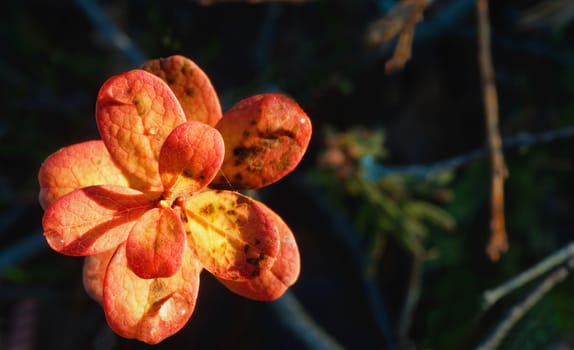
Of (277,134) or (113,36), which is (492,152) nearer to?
(277,134)

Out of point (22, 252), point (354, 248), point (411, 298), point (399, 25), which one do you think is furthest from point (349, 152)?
point (22, 252)

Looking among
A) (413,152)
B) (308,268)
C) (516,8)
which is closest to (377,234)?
(308,268)

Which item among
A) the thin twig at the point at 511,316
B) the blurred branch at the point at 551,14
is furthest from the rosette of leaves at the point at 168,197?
the blurred branch at the point at 551,14

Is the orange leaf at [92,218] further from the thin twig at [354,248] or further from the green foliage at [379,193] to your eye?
the thin twig at [354,248]

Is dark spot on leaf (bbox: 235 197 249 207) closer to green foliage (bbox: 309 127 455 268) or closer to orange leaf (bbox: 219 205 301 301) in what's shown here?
orange leaf (bbox: 219 205 301 301)

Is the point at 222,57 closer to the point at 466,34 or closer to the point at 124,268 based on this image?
the point at 466,34

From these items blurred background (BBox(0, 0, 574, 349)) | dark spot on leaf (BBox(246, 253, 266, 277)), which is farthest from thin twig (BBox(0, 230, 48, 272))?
dark spot on leaf (BBox(246, 253, 266, 277))
